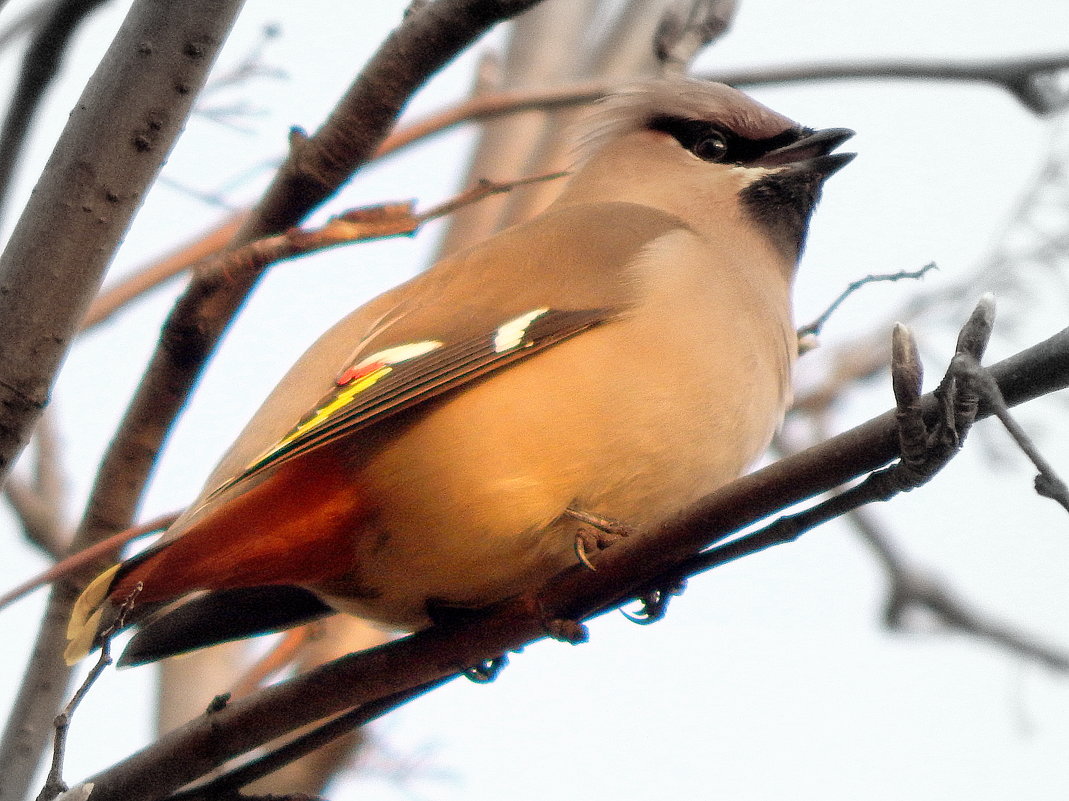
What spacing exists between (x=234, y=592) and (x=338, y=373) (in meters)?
0.61

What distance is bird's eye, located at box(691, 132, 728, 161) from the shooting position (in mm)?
4391

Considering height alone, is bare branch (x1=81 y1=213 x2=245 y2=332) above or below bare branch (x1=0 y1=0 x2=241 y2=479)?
above

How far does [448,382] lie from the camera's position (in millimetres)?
3021

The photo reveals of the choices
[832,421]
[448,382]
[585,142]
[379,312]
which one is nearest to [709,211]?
[585,142]

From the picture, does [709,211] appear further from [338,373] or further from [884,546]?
[884,546]

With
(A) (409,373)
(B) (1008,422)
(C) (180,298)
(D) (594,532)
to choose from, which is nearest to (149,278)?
(C) (180,298)

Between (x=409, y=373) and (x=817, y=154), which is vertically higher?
(x=409, y=373)

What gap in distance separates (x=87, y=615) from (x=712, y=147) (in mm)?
2532

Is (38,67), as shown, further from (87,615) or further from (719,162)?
(719,162)

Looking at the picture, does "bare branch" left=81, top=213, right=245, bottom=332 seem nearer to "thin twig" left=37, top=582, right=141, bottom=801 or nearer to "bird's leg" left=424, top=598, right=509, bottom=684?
"bird's leg" left=424, top=598, right=509, bottom=684

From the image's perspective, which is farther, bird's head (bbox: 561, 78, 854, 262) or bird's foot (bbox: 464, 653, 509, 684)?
bird's head (bbox: 561, 78, 854, 262)

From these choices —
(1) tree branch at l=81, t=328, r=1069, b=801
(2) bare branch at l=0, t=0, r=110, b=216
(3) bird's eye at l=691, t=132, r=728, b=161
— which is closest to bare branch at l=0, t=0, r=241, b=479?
(2) bare branch at l=0, t=0, r=110, b=216

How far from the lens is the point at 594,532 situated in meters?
Answer: 2.93

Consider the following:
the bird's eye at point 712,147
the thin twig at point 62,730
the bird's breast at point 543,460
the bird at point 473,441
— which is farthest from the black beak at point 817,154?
the thin twig at point 62,730
